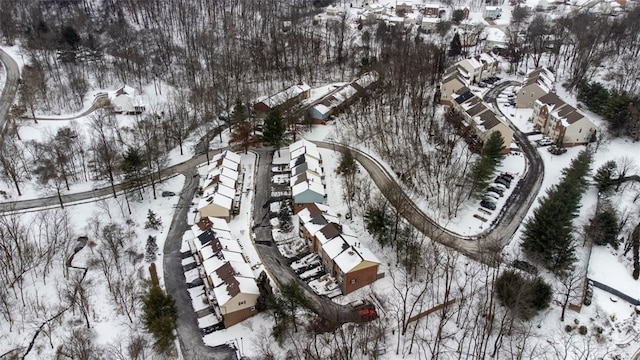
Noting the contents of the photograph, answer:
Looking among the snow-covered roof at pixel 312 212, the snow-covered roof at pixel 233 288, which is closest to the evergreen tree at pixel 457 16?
the snow-covered roof at pixel 312 212

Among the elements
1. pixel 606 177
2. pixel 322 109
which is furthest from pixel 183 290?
pixel 606 177

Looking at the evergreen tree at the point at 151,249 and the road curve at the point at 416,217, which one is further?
the evergreen tree at the point at 151,249

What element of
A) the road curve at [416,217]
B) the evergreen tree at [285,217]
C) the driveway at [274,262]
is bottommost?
the driveway at [274,262]

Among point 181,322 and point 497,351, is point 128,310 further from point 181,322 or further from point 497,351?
point 497,351

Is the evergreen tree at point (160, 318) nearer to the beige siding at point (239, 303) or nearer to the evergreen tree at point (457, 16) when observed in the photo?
the beige siding at point (239, 303)

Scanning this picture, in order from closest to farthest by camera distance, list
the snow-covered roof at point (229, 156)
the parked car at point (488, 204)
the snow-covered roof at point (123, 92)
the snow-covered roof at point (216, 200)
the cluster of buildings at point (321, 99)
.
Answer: the snow-covered roof at point (216, 200) → the parked car at point (488, 204) → the snow-covered roof at point (229, 156) → the cluster of buildings at point (321, 99) → the snow-covered roof at point (123, 92)

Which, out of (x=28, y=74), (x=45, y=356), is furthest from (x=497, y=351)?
(x=28, y=74)
